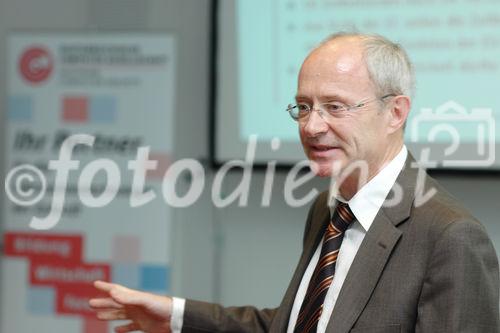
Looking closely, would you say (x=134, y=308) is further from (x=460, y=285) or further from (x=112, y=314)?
(x=460, y=285)

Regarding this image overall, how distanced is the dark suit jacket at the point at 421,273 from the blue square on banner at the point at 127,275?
76.6 inches

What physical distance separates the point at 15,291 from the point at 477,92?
2.06 meters

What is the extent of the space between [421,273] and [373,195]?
0.21 m

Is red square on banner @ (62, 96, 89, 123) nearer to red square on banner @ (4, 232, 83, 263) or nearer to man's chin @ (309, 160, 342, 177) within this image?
red square on banner @ (4, 232, 83, 263)

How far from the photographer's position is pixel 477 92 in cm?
294

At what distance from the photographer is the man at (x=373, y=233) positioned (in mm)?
1306

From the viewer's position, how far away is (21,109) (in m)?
3.37

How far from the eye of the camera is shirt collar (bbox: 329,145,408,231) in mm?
1501

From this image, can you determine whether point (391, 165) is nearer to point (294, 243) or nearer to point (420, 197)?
point (420, 197)

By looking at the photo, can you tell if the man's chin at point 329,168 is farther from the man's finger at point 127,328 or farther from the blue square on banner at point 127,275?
the blue square on banner at point 127,275

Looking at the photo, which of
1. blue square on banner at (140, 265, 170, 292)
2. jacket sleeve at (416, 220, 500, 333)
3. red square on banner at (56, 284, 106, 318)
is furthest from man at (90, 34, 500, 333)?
red square on banner at (56, 284, 106, 318)

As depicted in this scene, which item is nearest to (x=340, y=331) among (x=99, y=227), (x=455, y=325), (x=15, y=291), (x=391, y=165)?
(x=455, y=325)
